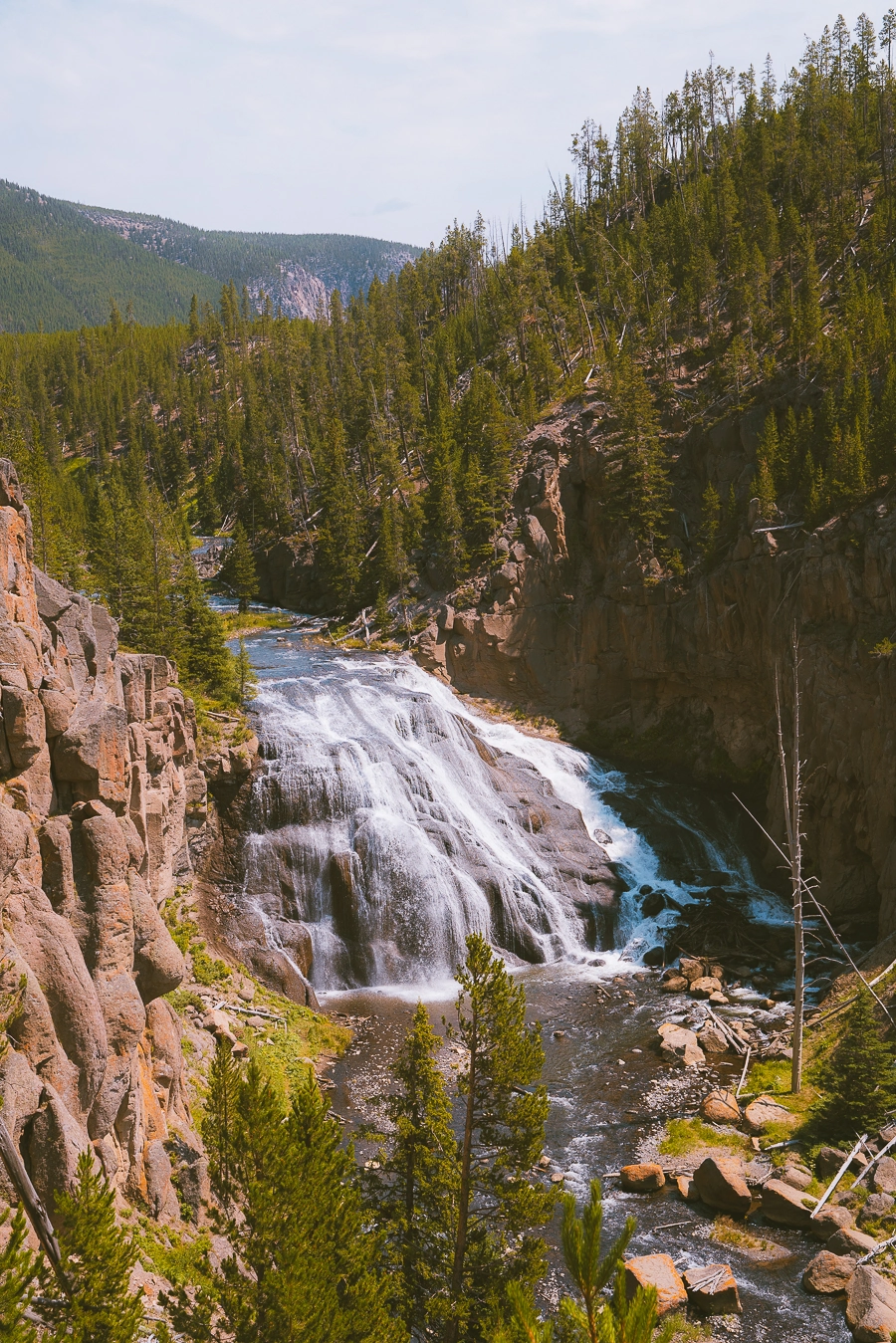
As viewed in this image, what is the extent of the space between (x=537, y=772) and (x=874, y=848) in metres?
14.8

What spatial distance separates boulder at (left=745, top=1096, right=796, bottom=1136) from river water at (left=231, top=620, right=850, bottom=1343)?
1666mm

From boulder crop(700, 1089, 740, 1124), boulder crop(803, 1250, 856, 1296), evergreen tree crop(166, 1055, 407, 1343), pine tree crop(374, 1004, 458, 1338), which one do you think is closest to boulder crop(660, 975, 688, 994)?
boulder crop(700, 1089, 740, 1124)

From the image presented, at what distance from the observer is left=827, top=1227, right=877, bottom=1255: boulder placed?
17578 millimetres

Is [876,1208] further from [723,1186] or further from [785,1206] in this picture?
[723,1186]

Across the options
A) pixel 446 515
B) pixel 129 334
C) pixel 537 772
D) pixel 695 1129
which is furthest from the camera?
pixel 129 334

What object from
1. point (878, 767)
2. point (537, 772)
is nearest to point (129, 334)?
point (537, 772)

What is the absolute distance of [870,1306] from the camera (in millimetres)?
15875

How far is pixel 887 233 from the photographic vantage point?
2389 inches

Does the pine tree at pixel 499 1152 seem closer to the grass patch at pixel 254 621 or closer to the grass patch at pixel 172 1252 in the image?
the grass patch at pixel 172 1252

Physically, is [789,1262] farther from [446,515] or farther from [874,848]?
[446,515]

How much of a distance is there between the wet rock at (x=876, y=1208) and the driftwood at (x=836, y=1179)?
0.67 meters

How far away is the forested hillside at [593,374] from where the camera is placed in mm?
48344

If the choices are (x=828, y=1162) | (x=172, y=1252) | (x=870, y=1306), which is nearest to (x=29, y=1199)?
(x=172, y=1252)

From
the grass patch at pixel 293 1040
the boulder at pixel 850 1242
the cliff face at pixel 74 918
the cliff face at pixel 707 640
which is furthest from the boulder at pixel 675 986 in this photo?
the cliff face at pixel 74 918
